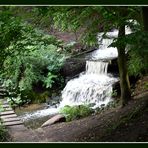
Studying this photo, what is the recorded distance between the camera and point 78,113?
571 centimetres

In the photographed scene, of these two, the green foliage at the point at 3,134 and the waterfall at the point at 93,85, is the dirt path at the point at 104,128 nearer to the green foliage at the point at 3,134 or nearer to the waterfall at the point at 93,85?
the waterfall at the point at 93,85


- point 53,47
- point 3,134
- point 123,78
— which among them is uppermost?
point 53,47

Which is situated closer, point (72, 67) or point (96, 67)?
point (72, 67)

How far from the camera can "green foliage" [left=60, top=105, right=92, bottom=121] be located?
5688mm

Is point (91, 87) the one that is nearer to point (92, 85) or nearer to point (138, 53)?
point (92, 85)

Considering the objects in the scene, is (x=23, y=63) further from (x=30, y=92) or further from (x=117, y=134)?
(x=117, y=134)

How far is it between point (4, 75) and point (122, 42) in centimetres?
142

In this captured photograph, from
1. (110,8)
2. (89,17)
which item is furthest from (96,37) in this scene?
(110,8)

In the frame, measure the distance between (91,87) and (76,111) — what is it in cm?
66

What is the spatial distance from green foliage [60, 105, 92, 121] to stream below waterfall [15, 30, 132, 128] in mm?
62

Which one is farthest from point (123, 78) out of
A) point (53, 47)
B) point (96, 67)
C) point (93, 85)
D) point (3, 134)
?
point (3, 134)

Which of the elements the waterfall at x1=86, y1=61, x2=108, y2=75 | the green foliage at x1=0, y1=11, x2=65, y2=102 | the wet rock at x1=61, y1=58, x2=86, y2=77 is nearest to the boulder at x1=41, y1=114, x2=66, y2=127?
the green foliage at x1=0, y1=11, x2=65, y2=102

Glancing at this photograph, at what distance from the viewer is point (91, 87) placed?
20.9 feet

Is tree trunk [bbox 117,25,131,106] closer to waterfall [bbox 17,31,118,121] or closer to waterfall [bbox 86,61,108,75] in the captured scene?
waterfall [bbox 17,31,118,121]
